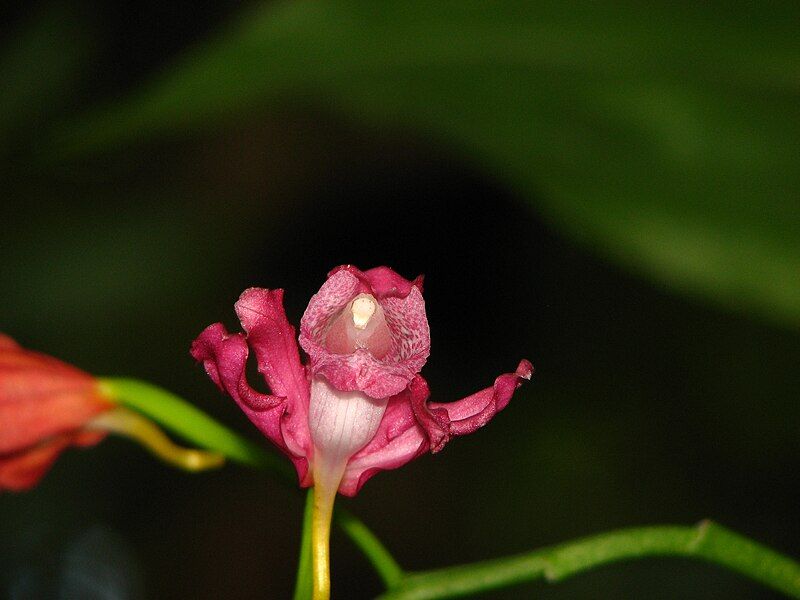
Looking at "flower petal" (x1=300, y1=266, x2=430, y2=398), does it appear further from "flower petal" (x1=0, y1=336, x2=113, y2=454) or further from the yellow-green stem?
"flower petal" (x1=0, y1=336, x2=113, y2=454)

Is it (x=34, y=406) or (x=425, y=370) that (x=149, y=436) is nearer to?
(x=34, y=406)

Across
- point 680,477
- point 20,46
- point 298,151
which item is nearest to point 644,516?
point 680,477

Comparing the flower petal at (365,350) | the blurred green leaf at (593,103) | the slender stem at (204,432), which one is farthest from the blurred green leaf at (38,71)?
the flower petal at (365,350)

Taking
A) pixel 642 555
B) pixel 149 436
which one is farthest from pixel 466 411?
pixel 149 436

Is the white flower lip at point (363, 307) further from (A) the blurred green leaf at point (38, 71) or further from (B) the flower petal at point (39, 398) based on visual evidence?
(A) the blurred green leaf at point (38, 71)

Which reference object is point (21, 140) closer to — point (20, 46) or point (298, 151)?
point (20, 46)

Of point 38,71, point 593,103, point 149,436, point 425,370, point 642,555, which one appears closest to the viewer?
point 642,555
